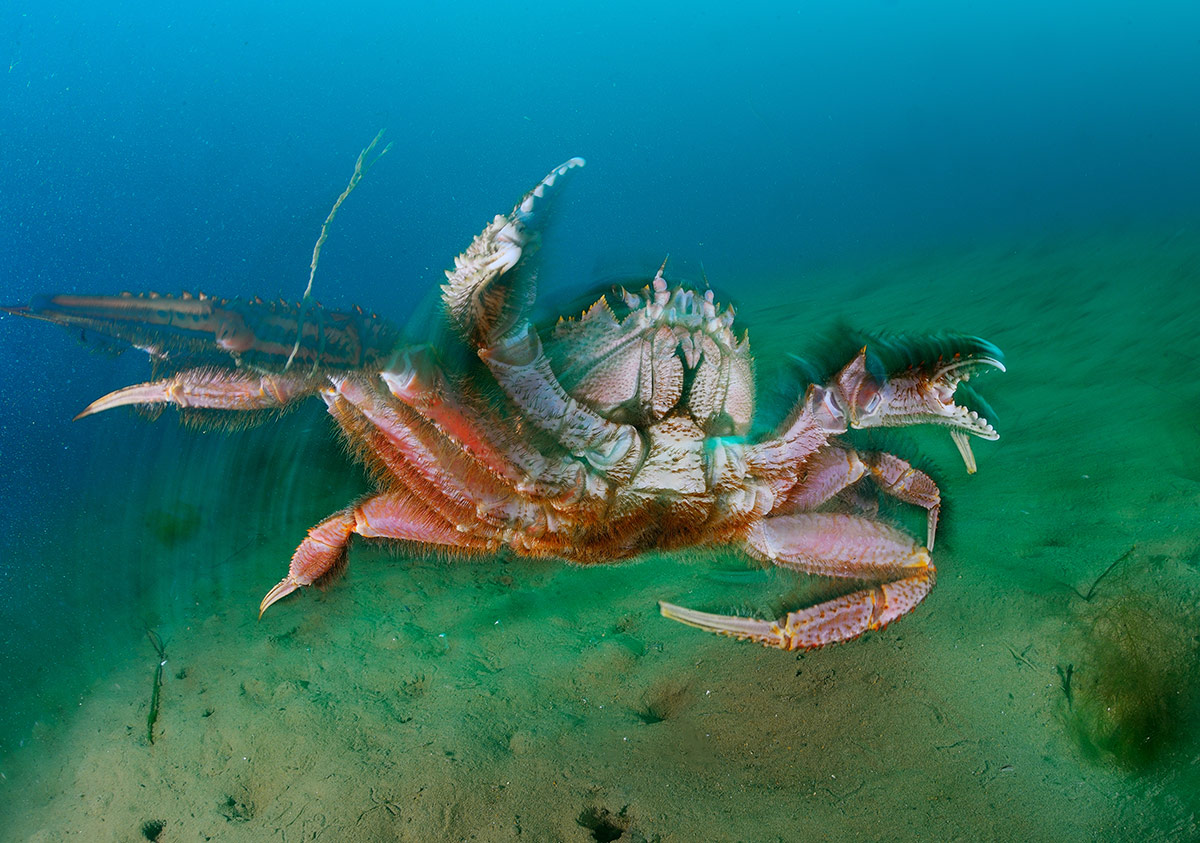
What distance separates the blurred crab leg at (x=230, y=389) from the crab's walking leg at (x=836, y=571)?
139 centimetres

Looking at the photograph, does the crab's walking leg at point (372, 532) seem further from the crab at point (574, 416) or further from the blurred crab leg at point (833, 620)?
the blurred crab leg at point (833, 620)

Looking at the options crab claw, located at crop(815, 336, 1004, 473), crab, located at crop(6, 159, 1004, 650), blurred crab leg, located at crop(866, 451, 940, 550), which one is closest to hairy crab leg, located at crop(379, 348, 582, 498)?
crab, located at crop(6, 159, 1004, 650)

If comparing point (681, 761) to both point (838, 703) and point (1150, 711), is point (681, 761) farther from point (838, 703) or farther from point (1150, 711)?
point (1150, 711)

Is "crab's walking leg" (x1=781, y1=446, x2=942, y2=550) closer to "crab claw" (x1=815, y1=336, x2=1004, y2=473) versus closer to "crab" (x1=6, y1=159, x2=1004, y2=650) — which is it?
"crab" (x1=6, y1=159, x2=1004, y2=650)

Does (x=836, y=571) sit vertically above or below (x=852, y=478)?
below

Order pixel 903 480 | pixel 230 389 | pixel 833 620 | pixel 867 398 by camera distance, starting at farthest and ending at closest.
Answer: pixel 903 480, pixel 833 620, pixel 867 398, pixel 230 389

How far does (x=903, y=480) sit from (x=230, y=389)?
2047 millimetres

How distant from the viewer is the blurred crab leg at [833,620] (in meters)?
1.97

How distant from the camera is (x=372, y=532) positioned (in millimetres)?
1919

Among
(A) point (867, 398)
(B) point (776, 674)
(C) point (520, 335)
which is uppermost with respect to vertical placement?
(C) point (520, 335)

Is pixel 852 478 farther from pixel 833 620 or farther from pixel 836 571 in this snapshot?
pixel 833 620

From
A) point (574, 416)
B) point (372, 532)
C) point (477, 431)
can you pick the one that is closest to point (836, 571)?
point (574, 416)

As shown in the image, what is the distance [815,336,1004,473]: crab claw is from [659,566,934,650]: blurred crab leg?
564 millimetres

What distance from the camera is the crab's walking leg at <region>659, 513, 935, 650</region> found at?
197 centimetres
